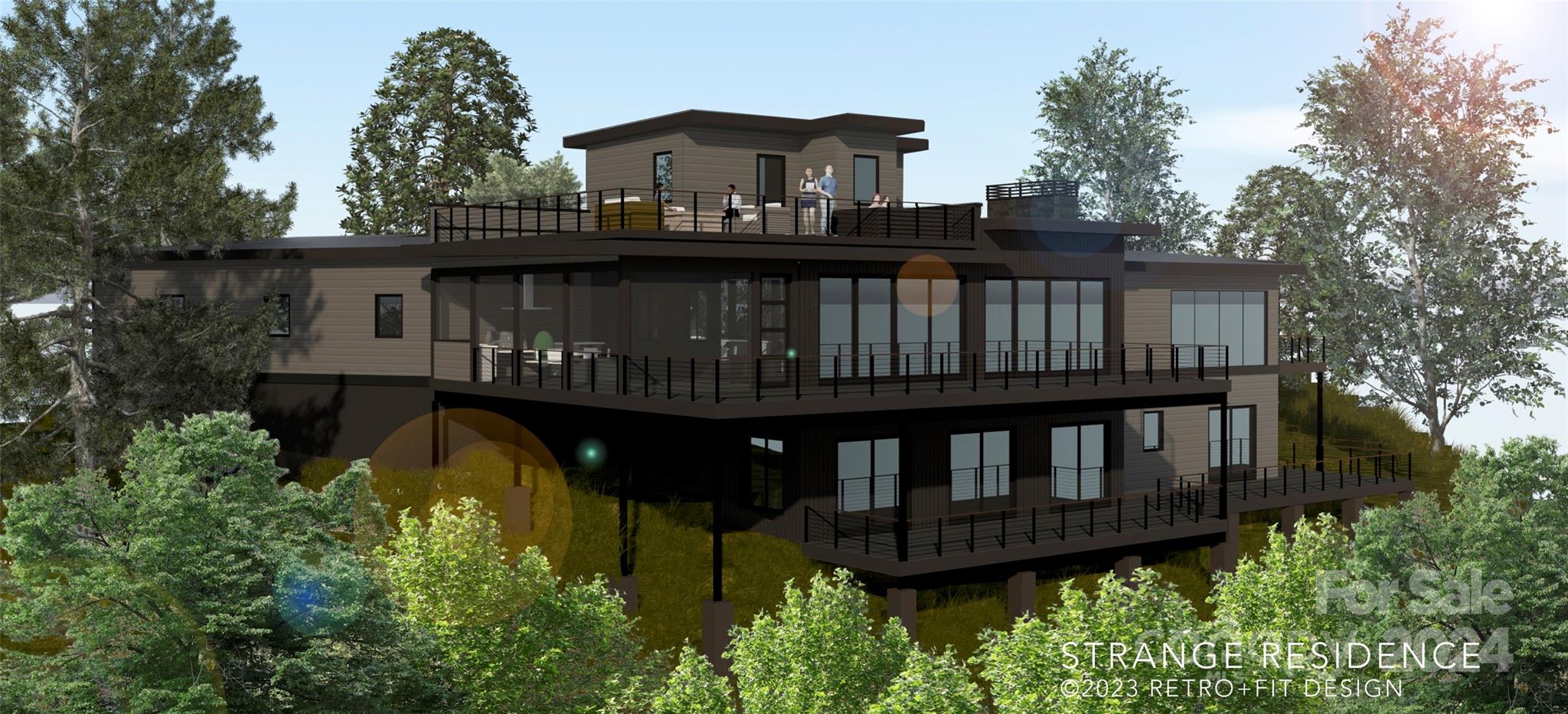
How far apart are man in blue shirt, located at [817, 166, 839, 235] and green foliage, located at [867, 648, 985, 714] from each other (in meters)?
14.7

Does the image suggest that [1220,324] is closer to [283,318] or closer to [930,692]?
[930,692]

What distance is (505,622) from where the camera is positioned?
21922 millimetres

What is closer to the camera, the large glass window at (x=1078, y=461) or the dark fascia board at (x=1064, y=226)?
the dark fascia board at (x=1064, y=226)

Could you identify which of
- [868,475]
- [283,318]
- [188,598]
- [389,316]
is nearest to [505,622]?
[188,598]

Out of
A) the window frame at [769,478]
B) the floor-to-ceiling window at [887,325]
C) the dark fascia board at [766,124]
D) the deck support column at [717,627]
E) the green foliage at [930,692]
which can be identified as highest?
the dark fascia board at [766,124]

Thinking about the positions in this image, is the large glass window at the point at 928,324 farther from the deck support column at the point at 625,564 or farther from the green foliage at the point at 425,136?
the green foliage at the point at 425,136

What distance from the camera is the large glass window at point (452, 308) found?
35.8 metres

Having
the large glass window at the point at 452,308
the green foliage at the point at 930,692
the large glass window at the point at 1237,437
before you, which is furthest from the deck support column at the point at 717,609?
the large glass window at the point at 1237,437

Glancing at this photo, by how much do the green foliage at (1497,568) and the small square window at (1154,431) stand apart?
13.9 m

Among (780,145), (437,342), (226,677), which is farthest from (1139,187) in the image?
(226,677)

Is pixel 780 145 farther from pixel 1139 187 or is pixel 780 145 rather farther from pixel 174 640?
pixel 1139 187

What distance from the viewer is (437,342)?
116 feet

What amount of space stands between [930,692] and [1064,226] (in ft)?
59.8

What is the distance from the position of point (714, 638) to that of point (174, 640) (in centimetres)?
1113
